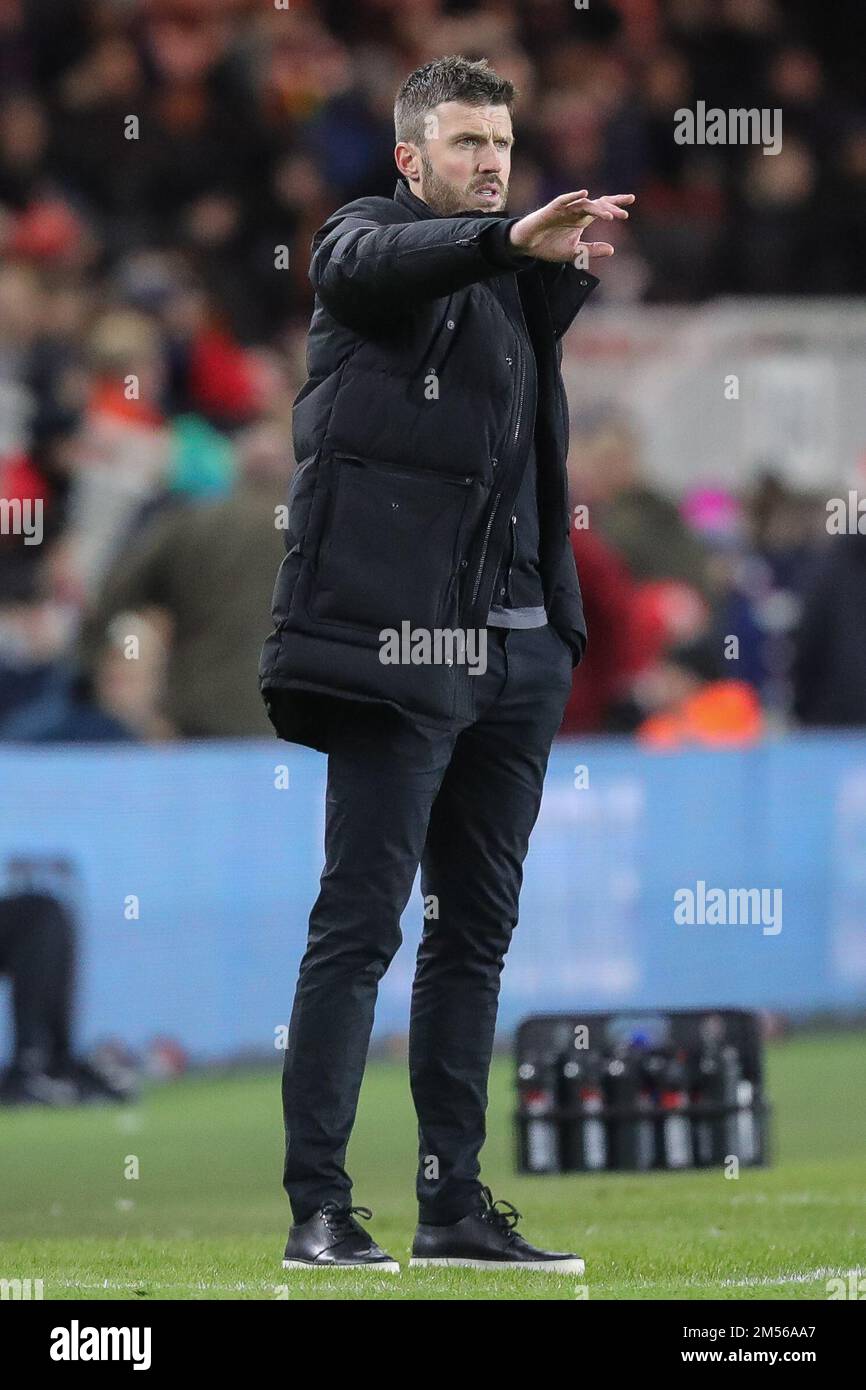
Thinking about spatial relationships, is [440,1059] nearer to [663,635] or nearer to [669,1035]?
[669,1035]

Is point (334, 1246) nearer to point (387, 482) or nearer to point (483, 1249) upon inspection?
point (483, 1249)

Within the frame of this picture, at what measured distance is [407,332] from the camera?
4.93 meters

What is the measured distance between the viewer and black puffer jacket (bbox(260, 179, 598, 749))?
4.88 metres

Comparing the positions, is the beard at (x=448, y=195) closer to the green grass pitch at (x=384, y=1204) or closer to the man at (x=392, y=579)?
the man at (x=392, y=579)

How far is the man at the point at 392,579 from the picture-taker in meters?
4.89

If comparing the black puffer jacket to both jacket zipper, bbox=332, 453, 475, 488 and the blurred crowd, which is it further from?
the blurred crowd

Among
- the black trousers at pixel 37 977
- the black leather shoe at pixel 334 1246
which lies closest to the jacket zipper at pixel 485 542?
the black leather shoe at pixel 334 1246

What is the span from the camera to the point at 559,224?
4520 millimetres

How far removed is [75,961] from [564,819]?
205 centimetres

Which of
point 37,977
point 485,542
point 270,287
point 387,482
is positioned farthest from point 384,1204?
point 270,287

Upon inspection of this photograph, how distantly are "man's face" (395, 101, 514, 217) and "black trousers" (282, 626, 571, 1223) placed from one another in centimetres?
83

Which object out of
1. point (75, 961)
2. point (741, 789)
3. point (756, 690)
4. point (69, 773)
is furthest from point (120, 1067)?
point (756, 690)

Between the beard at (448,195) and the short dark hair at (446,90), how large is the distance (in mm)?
62

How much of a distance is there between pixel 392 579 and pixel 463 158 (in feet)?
2.64
